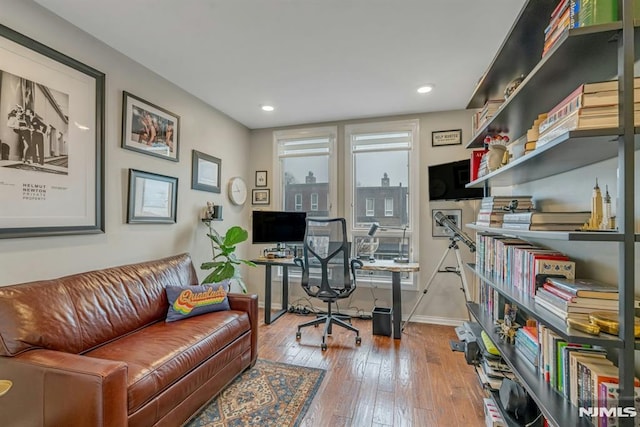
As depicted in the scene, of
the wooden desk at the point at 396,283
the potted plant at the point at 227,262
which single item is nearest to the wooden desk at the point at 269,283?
the potted plant at the point at 227,262

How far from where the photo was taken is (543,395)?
3.99 ft

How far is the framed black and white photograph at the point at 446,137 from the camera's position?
3.52 metres

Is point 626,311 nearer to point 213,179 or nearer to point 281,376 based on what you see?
point 281,376

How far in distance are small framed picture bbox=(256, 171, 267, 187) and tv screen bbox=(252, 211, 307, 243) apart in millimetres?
652

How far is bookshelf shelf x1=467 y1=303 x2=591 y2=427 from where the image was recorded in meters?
1.07

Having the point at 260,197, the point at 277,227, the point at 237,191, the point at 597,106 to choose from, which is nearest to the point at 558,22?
the point at 597,106

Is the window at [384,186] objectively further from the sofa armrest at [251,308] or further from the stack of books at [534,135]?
the stack of books at [534,135]

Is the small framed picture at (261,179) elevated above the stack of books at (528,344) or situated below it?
above

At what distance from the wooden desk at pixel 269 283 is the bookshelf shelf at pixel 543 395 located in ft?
7.37

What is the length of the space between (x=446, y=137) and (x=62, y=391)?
3.86 m

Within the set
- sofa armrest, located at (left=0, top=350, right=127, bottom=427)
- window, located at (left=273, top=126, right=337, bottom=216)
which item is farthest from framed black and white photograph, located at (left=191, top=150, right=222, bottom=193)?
sofa armrest, located at (left=0, top=350, right=127, bottom=427)

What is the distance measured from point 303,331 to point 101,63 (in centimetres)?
306

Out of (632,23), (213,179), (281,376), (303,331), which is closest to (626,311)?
(632,23)

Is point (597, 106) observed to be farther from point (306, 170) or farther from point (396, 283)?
point (306, 170)
